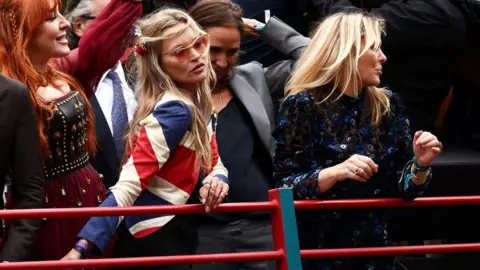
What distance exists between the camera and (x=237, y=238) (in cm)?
589

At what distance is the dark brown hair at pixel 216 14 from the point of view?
5996 mm

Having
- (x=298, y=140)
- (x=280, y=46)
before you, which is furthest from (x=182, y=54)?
(x=280, y=46)

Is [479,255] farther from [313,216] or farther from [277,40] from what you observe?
[313,216]

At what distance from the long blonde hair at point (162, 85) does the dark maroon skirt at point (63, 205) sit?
0.26 meters

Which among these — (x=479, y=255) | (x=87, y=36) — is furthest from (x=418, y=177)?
(x=479, y=255)

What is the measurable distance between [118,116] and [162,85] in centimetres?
74

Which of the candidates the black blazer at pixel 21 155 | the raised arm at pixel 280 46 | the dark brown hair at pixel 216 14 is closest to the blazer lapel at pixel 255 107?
the dark brown hair at pixel 216 14

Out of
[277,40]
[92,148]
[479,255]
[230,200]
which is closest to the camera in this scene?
[92,148]

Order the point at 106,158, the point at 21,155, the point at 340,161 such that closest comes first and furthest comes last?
the point at 21,155 → the point at 340,161 → the point at 106,158

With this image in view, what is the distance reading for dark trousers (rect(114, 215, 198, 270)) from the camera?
498 cm

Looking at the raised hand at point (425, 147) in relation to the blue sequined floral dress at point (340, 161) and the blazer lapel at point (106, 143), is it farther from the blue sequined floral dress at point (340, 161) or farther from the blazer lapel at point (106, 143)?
the blazer lapel at point (106, 143)

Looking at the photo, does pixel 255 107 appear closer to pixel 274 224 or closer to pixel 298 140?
pixel 298 140

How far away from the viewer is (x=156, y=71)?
5.30 metres

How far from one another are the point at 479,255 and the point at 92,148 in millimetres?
3140
